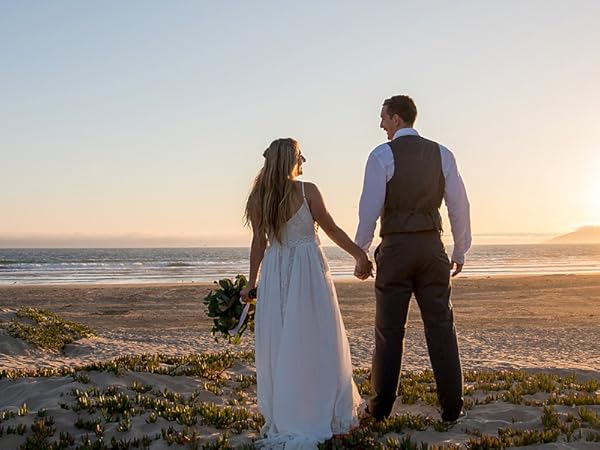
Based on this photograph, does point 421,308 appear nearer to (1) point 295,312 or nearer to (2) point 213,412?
(1) point 295,312

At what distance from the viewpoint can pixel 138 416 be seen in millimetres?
5898

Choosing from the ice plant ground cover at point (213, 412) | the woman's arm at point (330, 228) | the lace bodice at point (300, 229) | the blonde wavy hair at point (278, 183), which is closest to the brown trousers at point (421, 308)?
the woman's arm at point (330, 228)

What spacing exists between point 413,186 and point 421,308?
1.06 m

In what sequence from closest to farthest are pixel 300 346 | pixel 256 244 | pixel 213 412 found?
pixel 300 346
pixel 256 244
pixel 213 412

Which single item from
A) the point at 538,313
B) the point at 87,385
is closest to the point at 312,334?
the point at 87,385

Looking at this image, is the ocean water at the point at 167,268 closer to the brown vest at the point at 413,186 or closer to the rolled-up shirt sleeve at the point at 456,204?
the rolled-up shirt sleeve at the point at 456,204

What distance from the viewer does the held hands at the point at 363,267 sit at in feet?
17.8

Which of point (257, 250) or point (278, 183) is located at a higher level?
point (278, 183)

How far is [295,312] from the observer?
17.5 feet

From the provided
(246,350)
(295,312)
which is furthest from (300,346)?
(246,350)

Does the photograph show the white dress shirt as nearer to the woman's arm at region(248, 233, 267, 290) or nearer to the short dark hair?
the short dark hair

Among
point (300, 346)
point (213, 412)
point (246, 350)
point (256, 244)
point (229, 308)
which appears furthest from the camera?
point (246, 350)

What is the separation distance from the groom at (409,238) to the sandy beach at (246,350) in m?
0.52

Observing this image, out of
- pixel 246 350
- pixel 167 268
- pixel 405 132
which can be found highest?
pixel 405 132
